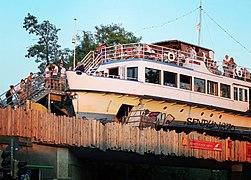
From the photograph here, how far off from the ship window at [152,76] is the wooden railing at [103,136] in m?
4.20

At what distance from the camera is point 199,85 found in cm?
3136

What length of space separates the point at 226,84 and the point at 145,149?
11223 millimetres

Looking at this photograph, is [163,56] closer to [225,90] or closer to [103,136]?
[225,90]

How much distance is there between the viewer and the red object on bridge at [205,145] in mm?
26141

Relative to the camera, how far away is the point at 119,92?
88.6ft

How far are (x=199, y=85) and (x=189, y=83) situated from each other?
3.02 feet

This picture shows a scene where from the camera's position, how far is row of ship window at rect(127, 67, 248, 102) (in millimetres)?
Result: 28656

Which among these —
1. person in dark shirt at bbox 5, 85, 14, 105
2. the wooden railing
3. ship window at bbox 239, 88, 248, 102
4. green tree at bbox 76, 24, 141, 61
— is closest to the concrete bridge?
the wooden railing

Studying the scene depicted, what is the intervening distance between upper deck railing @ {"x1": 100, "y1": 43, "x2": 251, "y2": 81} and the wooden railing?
5.59 meters

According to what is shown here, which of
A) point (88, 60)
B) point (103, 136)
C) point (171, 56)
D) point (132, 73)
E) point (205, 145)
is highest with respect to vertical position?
point (171, 56)

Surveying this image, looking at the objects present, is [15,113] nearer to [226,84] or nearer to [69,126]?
[69,126]

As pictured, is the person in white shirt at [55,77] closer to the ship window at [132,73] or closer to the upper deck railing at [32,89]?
the upper deck railing at [32,89]

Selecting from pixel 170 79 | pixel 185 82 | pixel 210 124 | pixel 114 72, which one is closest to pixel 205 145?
pixel 210 124

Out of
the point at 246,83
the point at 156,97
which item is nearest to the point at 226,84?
the point at 246,83
